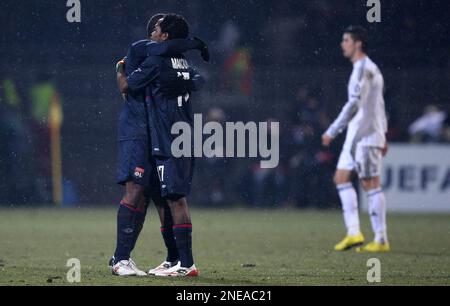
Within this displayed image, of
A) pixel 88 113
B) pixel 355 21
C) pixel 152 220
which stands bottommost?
pixel 152 220

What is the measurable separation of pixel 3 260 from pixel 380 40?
10.0 meters

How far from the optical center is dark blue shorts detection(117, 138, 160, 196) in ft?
27.0

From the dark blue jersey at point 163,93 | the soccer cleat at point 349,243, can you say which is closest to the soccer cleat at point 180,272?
the dark blue jersey at point 163,93

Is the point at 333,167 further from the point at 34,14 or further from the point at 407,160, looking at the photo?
the point at 34,14

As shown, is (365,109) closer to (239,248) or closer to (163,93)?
(239,248)

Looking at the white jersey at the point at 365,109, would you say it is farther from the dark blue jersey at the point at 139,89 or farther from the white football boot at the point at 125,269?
the white football boot at the point at 125,269

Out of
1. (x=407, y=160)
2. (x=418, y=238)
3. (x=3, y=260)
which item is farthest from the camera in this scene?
(x=407, y=160)

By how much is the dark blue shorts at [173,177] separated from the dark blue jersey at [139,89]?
0.29 m

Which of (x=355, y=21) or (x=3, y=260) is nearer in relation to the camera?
(x=3, y=260)

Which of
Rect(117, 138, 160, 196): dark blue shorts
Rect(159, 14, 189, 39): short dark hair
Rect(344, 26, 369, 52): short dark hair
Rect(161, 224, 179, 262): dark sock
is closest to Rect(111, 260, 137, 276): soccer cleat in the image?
Rect(161, 224, 179, 262): dark sock

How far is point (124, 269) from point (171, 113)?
1211 millimetres

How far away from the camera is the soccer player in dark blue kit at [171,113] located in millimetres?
8164

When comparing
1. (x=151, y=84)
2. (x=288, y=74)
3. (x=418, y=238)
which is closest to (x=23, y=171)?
(x=288, y=74)

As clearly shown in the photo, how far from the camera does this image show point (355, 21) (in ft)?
60.0
